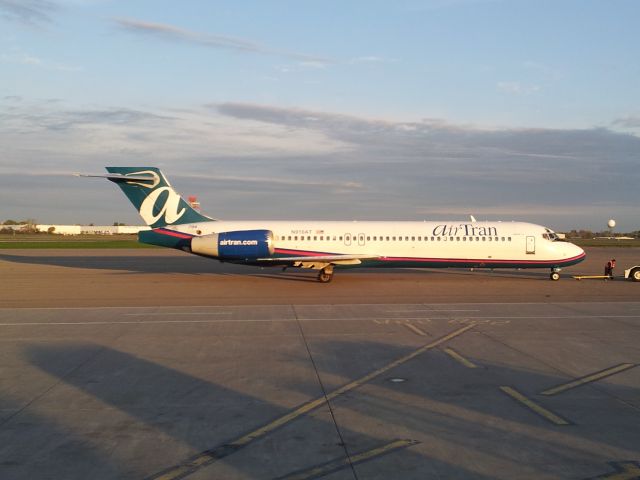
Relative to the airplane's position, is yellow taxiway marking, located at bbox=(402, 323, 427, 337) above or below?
below

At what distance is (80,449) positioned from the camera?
6.99m

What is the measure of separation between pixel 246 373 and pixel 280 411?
2.35 meters

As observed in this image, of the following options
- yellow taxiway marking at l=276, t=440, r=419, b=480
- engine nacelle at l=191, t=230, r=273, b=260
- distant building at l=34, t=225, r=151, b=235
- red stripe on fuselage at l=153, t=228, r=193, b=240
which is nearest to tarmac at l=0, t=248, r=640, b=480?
yellow taxiway marking at l=276, t=440, r=419, b=480

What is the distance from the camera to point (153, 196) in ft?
91.8

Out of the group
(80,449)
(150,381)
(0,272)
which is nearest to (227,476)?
(80,449)

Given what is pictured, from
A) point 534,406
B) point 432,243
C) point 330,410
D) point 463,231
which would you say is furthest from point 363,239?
point 330,410

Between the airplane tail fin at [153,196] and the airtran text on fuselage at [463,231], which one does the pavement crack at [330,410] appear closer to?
the airtran text on fuselage at [463,231]

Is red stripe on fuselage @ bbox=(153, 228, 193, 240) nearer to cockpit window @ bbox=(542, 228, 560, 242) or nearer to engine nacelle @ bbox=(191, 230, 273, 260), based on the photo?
engine nacelle @ bbox=(191, 230, 273, 260)

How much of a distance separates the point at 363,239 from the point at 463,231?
496cm

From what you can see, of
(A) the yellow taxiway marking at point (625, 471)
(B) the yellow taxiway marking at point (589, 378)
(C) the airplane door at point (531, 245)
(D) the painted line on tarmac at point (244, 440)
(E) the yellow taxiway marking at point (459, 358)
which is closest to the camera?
(A) the yellow taxiway marking at point (625, 471)

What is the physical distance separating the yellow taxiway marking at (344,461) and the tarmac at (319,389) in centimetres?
3

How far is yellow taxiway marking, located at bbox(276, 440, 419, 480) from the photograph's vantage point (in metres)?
6.25

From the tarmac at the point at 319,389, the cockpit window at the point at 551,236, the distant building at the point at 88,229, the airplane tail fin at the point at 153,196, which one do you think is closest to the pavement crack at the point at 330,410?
the tarmac at the point at 319,389

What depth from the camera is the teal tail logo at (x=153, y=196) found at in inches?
1089
